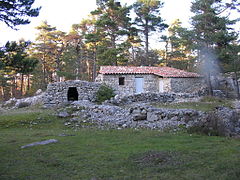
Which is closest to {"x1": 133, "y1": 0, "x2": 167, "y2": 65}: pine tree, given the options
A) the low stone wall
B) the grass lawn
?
the low stone wall

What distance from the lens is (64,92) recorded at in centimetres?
2111

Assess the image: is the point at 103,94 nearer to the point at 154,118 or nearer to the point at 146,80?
the point at 146,80

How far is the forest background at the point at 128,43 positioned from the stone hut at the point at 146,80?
8.14ft

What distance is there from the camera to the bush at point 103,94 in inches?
859

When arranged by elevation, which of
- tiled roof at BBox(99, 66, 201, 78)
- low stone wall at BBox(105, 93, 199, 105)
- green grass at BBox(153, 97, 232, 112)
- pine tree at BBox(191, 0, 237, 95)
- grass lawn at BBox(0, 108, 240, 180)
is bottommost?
grass lawn at BBox(0, 108, 240, 180)

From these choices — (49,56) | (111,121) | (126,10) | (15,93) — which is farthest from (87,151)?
(15,93)

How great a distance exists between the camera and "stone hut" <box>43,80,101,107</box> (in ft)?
68.2

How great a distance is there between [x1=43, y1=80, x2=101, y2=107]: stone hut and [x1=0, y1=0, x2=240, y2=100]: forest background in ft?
9.50

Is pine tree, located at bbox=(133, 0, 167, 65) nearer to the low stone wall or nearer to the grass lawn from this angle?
the low stone wall

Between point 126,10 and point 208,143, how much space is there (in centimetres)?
2800

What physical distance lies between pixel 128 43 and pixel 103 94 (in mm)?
11379

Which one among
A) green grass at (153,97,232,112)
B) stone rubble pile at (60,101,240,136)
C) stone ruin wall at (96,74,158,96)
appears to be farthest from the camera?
stone ruin wall at (96,74,158,96)

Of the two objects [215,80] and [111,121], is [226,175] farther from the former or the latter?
[215,80]

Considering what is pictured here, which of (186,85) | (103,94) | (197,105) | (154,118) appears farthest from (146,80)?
(154,118)
